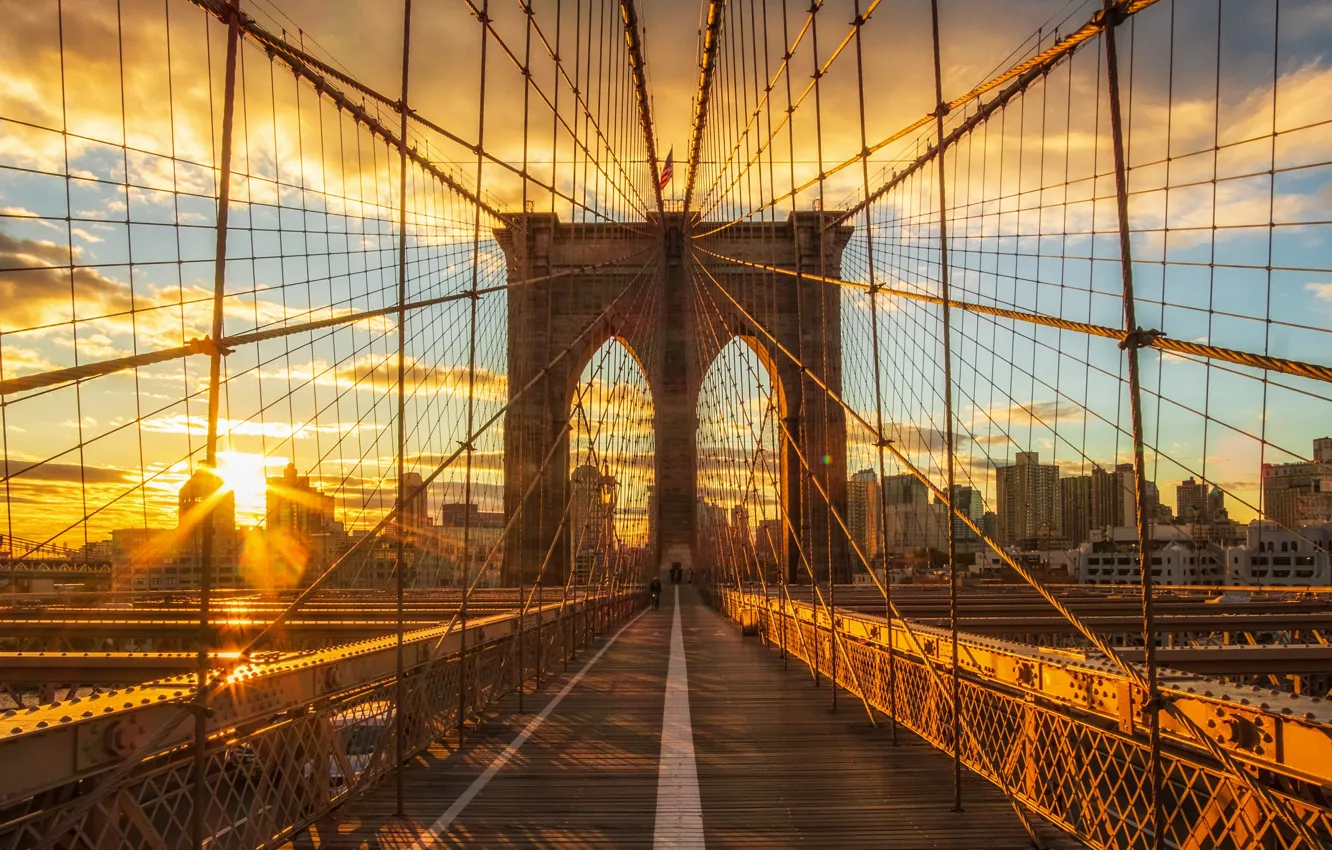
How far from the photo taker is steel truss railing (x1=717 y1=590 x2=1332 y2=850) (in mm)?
2529

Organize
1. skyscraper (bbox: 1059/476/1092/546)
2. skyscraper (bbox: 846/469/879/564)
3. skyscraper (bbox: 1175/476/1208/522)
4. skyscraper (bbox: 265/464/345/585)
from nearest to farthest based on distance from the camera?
skyscraper (bbox: 1175/476/1208/522)
skyscraper (bbox: 265/464/345/585)
skyscraper (bbox: 1059/476/1092/546)
skyscraper (bbox: 846/469/879/564)

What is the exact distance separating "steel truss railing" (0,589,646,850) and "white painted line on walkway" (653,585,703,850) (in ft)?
4.14

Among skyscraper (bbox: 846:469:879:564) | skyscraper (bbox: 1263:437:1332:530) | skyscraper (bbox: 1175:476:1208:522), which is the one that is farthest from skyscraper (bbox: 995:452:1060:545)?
skyscraper (bbox: 846:469:879:564)

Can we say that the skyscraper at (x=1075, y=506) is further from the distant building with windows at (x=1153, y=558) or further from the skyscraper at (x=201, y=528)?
the skyscraper at (x=201, y=528)

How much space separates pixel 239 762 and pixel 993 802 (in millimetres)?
2963

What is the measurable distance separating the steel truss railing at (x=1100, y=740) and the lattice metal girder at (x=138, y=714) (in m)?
2.62

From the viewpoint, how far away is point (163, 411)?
22.7 feet

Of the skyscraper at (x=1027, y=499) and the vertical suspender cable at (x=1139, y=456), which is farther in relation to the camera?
the skyscraper at (x=1027, y=499)

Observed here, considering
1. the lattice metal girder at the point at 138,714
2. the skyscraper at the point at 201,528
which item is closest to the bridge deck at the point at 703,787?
the lattice metal girder at the point at 138,714

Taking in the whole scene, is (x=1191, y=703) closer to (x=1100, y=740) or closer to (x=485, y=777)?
(x=1100, y=740)

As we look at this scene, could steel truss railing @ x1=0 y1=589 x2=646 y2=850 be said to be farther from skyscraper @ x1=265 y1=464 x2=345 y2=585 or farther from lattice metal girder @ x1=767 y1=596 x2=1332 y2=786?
skyscraper @ x1=265 y1=464 x2=345 y2=585

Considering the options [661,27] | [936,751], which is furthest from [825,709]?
[661,27]

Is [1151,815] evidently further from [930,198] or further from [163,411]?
[930,198]

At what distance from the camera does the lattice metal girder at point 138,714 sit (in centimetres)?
251
